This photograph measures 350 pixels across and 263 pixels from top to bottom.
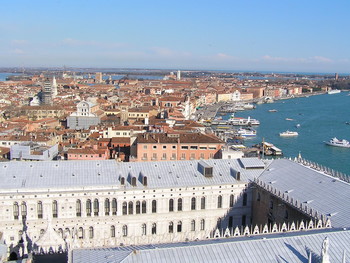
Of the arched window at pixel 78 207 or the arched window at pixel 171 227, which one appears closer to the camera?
the arched window at pixel 78 207

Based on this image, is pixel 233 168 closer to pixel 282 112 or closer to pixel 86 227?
pixel 86 227

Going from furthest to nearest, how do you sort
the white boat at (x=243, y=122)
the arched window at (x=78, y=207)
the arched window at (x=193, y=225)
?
the white boat at (x=243, y=122)
the arched window at (x=193, y=225)
the arched window at (x=78, y=207)

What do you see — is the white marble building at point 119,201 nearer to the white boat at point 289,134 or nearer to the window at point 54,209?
the window at point 54,209

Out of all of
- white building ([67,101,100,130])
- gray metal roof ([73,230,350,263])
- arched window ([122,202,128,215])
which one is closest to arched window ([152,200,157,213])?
arched window ([122,202,128,215])

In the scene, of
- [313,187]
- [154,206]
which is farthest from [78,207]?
[313,187]

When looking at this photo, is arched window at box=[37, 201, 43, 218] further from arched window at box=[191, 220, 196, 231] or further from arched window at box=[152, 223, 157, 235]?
arched window at box=[191, 220, 196, 231]

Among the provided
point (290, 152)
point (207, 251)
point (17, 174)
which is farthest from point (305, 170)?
point (290, 152)

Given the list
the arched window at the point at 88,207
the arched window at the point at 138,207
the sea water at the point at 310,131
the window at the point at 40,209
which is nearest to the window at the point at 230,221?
the arched window at the point at 138,207
